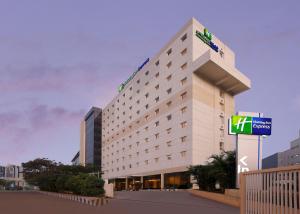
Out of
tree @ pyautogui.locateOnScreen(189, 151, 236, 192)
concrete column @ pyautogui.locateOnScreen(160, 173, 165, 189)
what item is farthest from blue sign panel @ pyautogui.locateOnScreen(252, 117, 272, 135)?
concrete column @ pyautogui.locateOnScreen(160, 173, 165, 189)

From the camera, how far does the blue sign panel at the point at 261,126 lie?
2777 centimetres

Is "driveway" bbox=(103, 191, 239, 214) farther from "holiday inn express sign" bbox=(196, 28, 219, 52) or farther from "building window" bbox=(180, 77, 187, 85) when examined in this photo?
"holiday inn express sign" bbox=(196, 28, 219, 52)

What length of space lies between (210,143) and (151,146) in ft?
50.6

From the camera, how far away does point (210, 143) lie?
6012 centimetres

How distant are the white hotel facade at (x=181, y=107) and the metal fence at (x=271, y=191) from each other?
46.4 meters

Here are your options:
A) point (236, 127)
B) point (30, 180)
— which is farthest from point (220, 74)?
point (30, 180)

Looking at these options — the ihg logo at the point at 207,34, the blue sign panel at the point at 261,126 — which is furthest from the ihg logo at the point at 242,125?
the ihg logo at the point at 207,34

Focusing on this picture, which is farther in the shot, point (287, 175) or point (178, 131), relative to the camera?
point (178, 131)

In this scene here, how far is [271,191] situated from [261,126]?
66.1 ft

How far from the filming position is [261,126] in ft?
91.5

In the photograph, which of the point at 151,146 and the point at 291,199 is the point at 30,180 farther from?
the point at 291,199

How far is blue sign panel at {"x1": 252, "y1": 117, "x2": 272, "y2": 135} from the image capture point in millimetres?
27766

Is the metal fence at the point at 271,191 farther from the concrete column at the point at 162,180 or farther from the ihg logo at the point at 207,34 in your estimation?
the concrete column at the point at 162,180

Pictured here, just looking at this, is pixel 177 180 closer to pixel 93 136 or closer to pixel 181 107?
pixel 181 107
